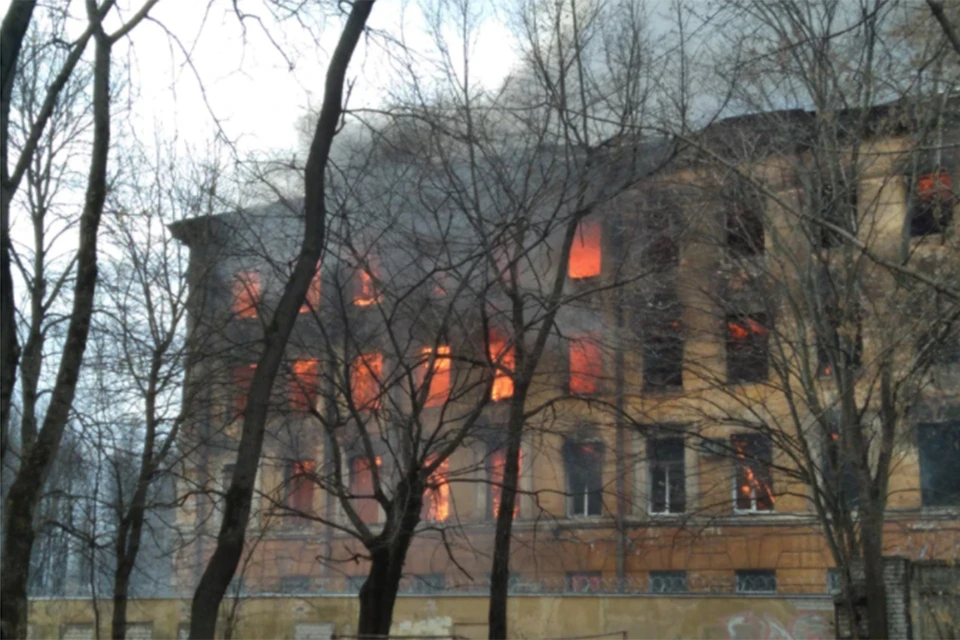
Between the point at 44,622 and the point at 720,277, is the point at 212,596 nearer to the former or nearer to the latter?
the point at 720,277

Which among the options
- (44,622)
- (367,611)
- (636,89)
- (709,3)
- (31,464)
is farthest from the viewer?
(44,622)

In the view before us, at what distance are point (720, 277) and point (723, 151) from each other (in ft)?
8.12

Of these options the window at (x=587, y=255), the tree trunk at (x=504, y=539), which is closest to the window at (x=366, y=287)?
the tree trunk at (x=504, y=539)

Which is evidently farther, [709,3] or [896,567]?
[896,567]

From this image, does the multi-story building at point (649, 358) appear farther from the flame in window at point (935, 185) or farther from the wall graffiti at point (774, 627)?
the wall graffiti at point (774, 627)

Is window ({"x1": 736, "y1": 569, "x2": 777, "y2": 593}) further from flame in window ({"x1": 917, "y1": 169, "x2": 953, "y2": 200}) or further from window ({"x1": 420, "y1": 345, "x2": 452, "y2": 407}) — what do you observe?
flame in window ({"x1": 917, "y1": 169, "x2": 953, "y2": 200})

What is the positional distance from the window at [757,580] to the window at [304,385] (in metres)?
11.2

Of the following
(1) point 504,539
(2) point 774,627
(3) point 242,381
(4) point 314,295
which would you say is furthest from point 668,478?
(3) point 242,381

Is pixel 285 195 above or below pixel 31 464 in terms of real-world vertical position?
above


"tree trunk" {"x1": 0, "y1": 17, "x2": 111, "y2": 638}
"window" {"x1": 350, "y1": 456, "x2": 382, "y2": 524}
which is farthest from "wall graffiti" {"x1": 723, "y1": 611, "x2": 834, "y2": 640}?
"tree trunk" {"x1": 0, "y1": 17, "x2": 111, "y2": 638}

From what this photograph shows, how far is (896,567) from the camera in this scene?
15.7 metres

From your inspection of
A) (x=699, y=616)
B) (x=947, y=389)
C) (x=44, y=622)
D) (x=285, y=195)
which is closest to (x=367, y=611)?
(x=285, y=195)

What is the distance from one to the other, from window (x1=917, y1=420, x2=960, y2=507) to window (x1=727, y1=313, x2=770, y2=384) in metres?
3.88

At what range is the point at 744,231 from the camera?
18.0 metres
